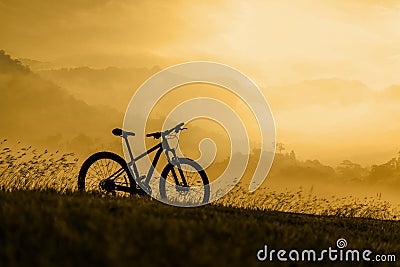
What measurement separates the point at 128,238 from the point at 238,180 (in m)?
9.37

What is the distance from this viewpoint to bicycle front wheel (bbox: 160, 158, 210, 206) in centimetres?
1255

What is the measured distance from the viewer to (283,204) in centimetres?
1520

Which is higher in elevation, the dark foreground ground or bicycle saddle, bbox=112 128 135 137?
bicycle saddle, bbox=112 128 135 137

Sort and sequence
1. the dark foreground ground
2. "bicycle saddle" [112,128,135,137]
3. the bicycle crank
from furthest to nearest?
the bicycle crank
"bicycle saddle" [112,128,135,137]
the dark foreground ground

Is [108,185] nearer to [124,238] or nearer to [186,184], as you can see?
[186,184]

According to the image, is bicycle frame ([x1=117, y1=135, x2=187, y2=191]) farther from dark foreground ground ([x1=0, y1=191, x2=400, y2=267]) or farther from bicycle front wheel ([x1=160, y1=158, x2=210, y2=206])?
dark foreground ground ([x1=0, y1=191, x2=400, y2=267])

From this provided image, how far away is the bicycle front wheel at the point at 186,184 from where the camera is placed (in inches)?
494

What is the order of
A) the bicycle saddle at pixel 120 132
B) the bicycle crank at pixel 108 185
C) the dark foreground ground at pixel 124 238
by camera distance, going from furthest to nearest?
the bicycle crank at pixel 108 185 → the bicycle saddle at pixel 120 132 → the dark foreground ground at pixel 124 238

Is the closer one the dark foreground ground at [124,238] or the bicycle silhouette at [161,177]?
the dark foreground ground at [124,238]

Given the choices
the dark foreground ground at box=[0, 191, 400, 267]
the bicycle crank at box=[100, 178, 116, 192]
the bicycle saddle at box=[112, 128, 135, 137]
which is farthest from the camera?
the bicycle crank at box=[100, 178, 116, 192]

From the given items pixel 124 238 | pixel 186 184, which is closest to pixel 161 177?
pixel 186 184

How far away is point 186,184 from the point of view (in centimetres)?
1266

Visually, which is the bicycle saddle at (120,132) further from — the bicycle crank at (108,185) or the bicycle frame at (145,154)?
the bicycle crank at (108,185)

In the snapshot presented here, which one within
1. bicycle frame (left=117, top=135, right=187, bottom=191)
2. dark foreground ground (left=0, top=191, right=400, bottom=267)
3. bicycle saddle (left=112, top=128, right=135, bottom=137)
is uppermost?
bicycle saddle (left=112, top=128, right=135, bottom=137)
